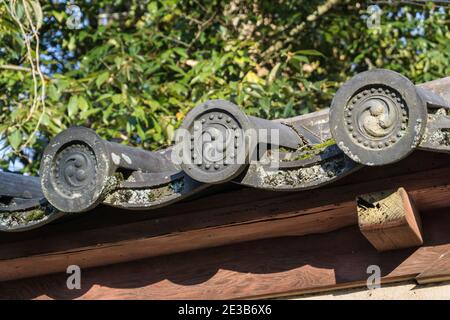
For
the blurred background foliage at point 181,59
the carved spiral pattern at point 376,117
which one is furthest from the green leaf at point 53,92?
the carved spiral pattern at point 376,117

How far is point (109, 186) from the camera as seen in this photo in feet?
8.87

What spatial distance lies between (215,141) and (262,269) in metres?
0.71

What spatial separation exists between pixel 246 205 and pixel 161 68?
4243 mm

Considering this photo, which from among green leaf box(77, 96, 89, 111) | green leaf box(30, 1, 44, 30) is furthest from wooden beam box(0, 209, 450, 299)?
green leaf box(77, 96, 89, 111)

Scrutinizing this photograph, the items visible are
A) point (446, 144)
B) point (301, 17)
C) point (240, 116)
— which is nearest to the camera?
point (446, 144)

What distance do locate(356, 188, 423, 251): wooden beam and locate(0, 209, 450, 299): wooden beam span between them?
13 centimetres

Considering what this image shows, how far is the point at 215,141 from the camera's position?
2.50 meters

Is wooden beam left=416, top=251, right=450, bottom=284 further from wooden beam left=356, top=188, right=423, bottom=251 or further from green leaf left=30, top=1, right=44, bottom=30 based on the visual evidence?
green leaf left=30, top=1, right=44, bottom=30

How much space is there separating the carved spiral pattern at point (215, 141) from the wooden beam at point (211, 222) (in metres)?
0.35

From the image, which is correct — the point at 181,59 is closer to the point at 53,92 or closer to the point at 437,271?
the point at 53,92

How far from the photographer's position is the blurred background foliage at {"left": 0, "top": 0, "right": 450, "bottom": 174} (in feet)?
20.4

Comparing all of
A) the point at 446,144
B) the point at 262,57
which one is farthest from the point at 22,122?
the point at 446,144

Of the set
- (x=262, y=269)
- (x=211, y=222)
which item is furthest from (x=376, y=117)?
(x=262, y=269)
